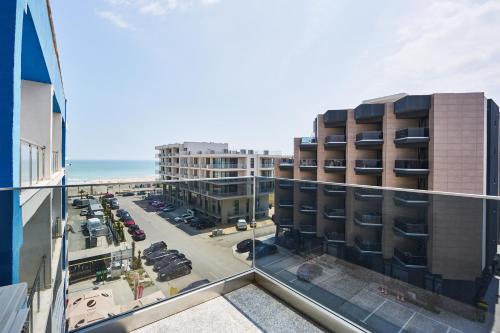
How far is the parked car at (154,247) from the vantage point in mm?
2010

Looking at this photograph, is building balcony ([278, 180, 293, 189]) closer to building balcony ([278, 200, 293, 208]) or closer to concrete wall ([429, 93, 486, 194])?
building balcony ([278, 200, 293, 208])

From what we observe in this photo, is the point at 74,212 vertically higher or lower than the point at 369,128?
lower

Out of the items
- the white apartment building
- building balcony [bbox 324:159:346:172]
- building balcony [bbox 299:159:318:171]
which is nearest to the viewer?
the white apartment building

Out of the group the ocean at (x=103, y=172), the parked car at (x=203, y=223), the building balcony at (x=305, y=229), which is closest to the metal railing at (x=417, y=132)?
the building balcony at (x=305, y=229)

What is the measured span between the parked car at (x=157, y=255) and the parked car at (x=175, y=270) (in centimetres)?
11

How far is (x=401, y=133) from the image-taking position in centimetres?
1606

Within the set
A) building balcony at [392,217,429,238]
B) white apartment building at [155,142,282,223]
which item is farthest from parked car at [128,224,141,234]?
building balcony at [392,217,429,238]

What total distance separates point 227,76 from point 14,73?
1331 cm

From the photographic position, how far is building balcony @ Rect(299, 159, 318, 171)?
2012cm

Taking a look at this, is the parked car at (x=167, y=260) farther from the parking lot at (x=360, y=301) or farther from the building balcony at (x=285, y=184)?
the building balcony at (x=285, y=184)

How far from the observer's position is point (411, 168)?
1548 cm

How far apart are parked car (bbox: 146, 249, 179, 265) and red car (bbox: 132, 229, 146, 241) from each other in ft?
0.65

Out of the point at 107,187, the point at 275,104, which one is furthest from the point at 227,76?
the point at 107,187

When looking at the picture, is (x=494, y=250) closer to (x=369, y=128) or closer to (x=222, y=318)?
(x=222, y=318)
